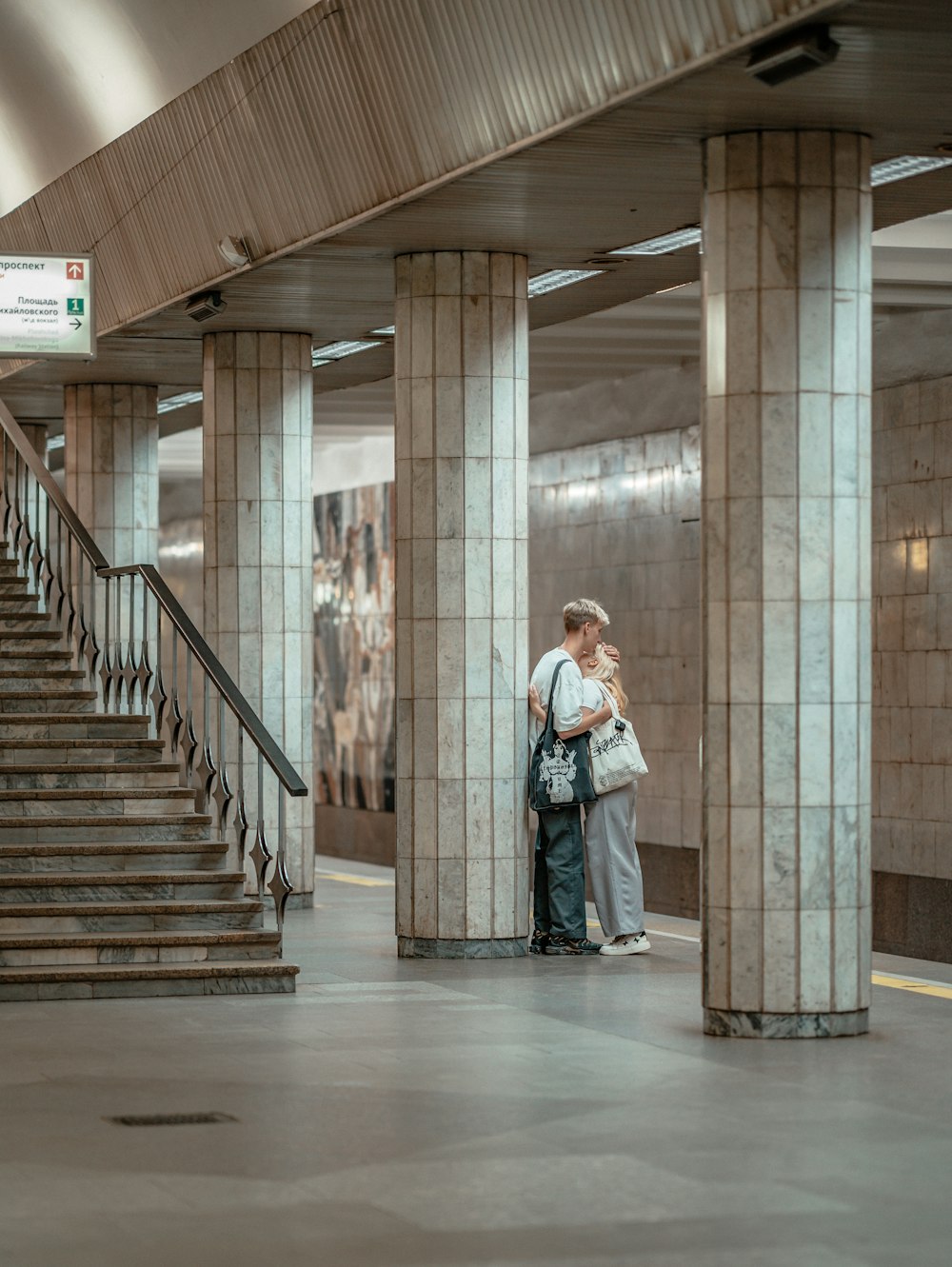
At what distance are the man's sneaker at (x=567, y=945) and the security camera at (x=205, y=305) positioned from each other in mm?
4785

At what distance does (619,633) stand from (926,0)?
12860 mm

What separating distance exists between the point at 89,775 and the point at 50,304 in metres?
3.40

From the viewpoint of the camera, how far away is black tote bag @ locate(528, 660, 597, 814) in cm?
1199

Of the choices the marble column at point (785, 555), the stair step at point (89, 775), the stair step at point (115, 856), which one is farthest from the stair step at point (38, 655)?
the marble column at point (785, 555)

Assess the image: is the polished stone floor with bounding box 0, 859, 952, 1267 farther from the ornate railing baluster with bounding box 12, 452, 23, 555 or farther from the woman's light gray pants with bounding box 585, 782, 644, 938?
the ornate railing baluster with bounding box 12, 452, 23, 555

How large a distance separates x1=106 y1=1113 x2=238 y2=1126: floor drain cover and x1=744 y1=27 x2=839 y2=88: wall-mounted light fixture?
A: 13.9 feet

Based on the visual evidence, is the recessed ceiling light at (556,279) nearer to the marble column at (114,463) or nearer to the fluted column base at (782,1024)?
the fluted column base at (782,1024)

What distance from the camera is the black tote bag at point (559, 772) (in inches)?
472

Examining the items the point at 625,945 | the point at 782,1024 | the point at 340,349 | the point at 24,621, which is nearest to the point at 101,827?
the point at 625,945

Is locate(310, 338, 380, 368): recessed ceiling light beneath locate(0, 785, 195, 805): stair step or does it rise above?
above

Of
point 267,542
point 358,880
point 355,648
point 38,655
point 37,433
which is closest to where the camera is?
point 38,655

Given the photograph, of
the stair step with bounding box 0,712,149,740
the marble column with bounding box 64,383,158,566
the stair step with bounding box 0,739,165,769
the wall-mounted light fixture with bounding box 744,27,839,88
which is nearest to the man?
the stair step with bounding box 0,739,165,769

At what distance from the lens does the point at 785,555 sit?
886 cm

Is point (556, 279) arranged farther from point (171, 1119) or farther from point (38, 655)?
point (171, 1119)
